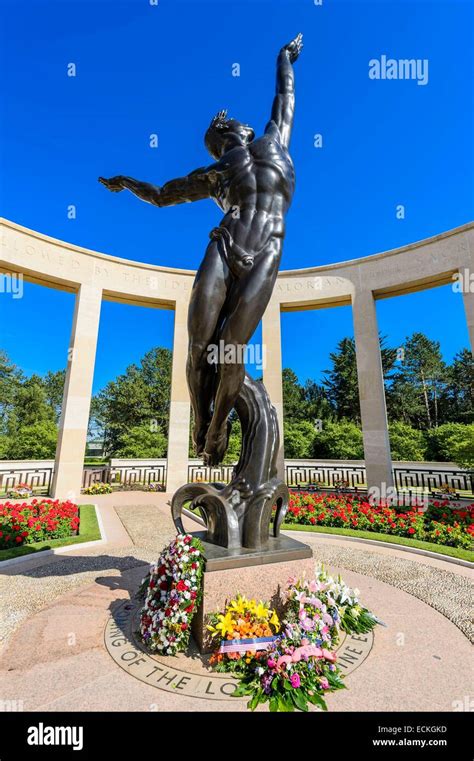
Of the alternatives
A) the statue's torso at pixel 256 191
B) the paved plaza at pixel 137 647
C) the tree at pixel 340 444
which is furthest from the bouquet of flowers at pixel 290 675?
the tree at pixel 340 444

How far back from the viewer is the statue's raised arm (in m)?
4.89

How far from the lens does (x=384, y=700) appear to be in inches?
109

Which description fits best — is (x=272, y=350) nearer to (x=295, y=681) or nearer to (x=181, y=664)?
(x=181, y=664)

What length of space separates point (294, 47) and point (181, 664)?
8013 millimetres

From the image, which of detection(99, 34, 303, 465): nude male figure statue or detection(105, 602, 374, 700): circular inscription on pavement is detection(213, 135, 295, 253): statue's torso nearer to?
detection(99, 34, 303, 465): nude male figure statue

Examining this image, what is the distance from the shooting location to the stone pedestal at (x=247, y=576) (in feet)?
11.5

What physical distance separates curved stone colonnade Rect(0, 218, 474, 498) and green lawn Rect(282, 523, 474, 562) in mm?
4500

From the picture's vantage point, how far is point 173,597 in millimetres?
3453

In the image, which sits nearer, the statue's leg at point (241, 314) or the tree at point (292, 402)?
the statue's leg at point (241, 314)

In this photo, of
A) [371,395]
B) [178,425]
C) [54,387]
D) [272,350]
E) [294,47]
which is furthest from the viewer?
[54,387]

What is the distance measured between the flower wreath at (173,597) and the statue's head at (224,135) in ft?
16.7

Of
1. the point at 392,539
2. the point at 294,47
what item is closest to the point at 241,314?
the point at 294,47

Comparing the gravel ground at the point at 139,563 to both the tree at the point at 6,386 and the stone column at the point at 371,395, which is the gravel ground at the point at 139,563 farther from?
the tree at the point at 6,386
